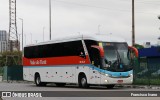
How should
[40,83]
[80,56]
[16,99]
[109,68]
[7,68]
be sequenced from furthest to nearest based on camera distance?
[7,68], [40,83], [80,56], [109,68], [16,99]

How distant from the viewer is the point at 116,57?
2636 cm

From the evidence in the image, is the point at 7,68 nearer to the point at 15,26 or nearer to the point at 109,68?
the point at 109,68

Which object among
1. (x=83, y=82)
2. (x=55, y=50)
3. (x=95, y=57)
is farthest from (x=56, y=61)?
(x=95, y=57)

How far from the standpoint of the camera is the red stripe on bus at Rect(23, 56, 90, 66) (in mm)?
28297

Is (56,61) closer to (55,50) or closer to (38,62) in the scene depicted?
(55,50)

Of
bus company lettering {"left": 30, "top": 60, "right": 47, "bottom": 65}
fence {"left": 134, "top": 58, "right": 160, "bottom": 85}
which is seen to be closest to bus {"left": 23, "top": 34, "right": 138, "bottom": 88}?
bus company lettering {"left": 30, "top": 60, "right": 47, "bottom": 65}

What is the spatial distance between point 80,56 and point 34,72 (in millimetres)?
8343

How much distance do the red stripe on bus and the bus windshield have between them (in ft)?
5.47

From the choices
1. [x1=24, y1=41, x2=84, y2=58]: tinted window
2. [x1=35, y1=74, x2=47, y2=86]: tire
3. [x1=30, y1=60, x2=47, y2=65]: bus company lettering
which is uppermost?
[x1=24, y1=41, x2=84, y2=58]: tinted window

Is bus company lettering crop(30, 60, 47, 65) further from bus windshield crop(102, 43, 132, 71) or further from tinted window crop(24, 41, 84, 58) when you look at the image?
bus windshield crop(102, 43, 132, 71)

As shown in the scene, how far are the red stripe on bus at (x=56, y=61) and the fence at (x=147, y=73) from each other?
578 cm

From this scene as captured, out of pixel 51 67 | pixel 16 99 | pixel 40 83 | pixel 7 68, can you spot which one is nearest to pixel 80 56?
pixel 51 67

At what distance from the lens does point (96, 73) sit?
2669cm

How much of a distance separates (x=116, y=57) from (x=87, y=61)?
2134 mm
